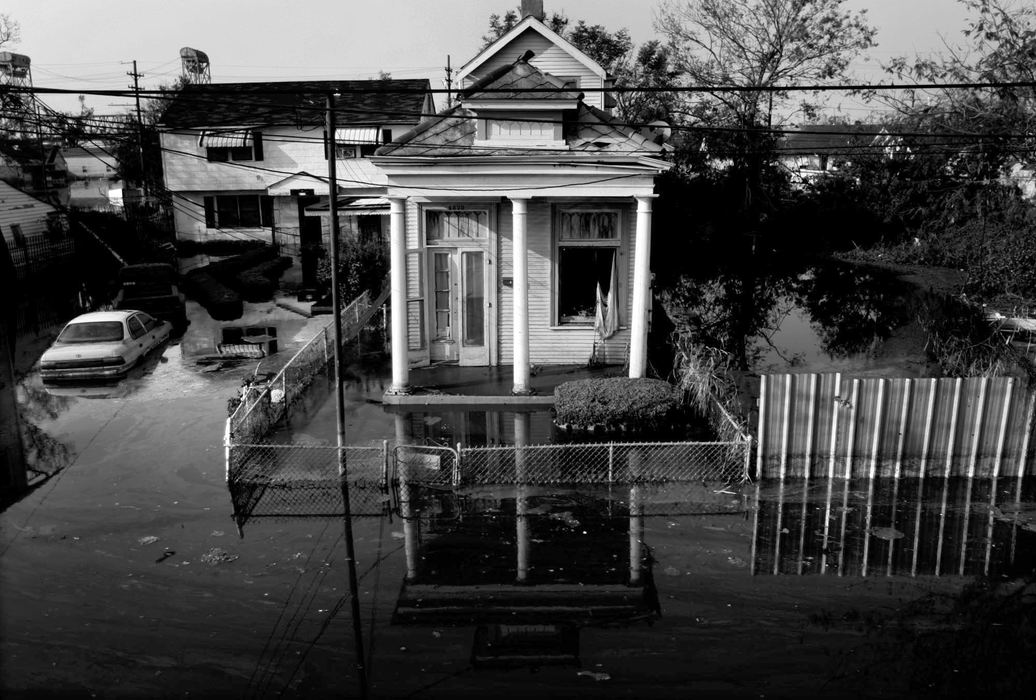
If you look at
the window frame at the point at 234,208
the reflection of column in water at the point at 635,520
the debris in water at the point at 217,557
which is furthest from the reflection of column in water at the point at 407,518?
the window frame at the point at 234,208

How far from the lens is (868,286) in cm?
3431

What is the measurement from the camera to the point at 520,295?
53.3 feet

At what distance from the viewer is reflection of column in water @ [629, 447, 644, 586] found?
33.7 ft

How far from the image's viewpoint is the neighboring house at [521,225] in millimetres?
15898

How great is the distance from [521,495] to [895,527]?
5107mm

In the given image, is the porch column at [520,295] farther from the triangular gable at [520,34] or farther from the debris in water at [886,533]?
the debris in water at [886,533]

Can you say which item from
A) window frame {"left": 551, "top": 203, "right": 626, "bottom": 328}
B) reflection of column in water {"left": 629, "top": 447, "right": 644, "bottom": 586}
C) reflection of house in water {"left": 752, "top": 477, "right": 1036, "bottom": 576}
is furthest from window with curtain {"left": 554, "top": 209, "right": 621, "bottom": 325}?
reflection of house in water {"left": 752, "top": 477, "right": 1036, "bottom": 576}

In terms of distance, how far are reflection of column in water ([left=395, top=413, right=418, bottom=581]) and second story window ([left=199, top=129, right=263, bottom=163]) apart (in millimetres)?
30704

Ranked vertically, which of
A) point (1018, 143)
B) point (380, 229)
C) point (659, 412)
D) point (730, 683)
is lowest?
point (730, 683)

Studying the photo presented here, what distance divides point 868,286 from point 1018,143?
27.0 feet

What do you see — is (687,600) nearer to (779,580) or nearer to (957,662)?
(779,580)

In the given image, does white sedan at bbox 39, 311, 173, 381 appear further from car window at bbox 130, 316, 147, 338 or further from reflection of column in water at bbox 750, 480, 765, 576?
reflection of column in water at bbox 750, 480, 765, 576

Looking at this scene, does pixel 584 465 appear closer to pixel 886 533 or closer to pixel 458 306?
pixel 886 533

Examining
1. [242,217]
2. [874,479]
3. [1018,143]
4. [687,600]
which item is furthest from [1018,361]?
[242,217]
